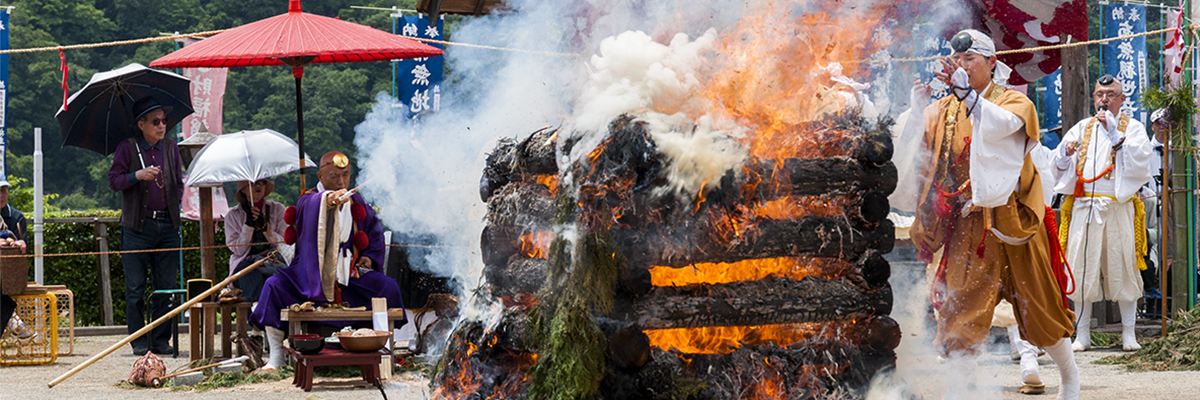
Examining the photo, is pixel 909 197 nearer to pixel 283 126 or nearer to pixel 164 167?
pixel 164 167

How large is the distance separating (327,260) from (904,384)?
13.3ft

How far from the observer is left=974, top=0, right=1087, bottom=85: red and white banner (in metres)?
9.49

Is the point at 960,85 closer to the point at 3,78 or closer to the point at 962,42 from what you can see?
the point at 962,42

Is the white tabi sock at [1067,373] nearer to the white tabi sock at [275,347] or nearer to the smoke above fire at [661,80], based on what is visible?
the smoke above fire at [661,80]

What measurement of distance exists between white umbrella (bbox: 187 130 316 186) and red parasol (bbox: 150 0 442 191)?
1346mm

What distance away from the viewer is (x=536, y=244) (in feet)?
16.6

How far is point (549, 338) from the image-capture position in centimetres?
466

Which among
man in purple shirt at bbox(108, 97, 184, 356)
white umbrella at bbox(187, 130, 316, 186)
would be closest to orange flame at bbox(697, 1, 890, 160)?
white umbrella at bbox(187, 130, 316, 186)

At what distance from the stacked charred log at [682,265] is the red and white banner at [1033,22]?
5.12 metres

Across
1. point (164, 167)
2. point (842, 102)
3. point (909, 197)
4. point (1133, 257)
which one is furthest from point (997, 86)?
point (164, 167)

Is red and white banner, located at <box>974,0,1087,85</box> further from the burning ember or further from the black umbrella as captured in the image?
the black umbrella

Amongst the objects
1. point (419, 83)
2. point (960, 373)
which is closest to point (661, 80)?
point (960, 373)

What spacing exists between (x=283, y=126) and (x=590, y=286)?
2245cm

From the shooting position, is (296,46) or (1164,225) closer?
(296,46)
